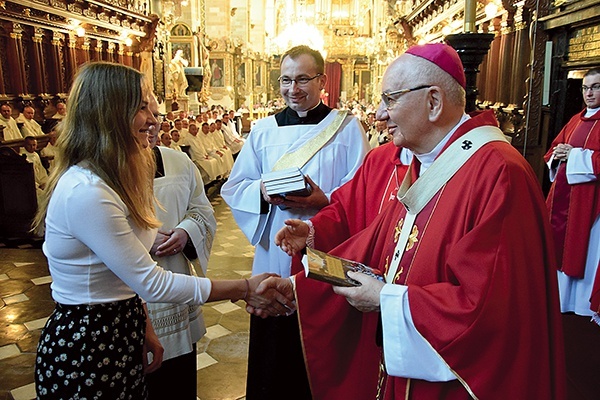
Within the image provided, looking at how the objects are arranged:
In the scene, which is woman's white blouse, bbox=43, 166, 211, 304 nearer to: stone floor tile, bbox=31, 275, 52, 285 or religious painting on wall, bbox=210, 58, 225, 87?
stone floor tile, bbox=31, 275, 52, 285

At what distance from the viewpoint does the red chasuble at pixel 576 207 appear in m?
3.89

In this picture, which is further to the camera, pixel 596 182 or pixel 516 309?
pixel 596 182

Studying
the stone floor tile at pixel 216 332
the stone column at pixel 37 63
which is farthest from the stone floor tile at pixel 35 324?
the stone column at pixel 37 63

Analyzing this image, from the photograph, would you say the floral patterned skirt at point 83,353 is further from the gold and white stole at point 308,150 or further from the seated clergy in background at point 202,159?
the seated clergy in background at point 202,159

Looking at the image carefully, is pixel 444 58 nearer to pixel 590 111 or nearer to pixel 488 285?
pixel 488 285

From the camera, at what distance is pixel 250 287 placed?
6.08 ft

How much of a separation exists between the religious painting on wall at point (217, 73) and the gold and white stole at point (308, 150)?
1006 inches

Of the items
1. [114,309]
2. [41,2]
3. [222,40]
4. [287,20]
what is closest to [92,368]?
[114,309]

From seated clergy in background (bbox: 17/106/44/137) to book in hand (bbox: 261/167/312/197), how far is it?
8.98 metres

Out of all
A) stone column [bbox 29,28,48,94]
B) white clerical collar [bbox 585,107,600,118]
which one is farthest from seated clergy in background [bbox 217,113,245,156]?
Result: white clerical collar [bbox 585,107,600,118]

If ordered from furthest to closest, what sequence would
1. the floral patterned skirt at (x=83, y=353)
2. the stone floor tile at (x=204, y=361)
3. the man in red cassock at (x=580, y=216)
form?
the man in red cassock at (x=580, y=216), the stone floor tile at (x=204, y=361), the floral patterned skirt at (x=83, y=353)

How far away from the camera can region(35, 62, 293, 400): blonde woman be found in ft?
4.76

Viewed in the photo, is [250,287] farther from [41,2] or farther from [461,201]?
[41,2]

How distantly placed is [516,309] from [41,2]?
12.1m
